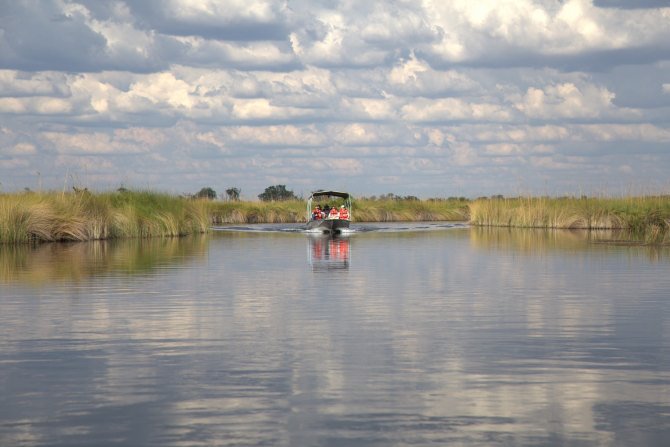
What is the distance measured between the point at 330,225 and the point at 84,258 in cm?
2494

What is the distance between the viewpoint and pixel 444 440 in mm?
7398

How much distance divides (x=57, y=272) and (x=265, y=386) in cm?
1514

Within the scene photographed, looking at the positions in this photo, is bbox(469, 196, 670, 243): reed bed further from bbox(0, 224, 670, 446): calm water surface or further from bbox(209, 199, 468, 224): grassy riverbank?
bbox(0, 224, 670, 446): calm water surface

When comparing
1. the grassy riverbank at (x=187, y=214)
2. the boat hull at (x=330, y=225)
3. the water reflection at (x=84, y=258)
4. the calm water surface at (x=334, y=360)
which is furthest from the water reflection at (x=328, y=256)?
the boat hull at (x=330, y=225)

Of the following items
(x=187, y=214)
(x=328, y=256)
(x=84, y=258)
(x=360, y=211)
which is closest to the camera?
(x=84, y=258)

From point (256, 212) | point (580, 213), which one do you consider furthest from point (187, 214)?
point (256, 212)

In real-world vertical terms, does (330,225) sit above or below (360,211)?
below

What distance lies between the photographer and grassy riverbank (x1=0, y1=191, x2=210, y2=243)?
119 ft

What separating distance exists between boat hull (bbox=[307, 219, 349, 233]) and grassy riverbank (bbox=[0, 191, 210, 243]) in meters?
7.25

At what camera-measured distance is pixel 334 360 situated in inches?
423

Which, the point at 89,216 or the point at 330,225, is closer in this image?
the point at 89,216

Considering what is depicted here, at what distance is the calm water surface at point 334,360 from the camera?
7.79 metres

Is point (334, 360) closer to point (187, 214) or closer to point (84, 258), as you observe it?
point (84, 258)

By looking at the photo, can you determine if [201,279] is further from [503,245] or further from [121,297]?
[503,245]
